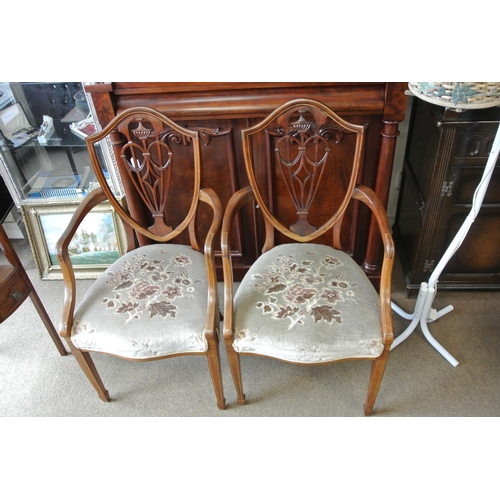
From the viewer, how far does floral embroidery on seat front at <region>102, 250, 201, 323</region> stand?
1321mm

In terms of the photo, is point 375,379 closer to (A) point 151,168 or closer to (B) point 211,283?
(B) point 211,283

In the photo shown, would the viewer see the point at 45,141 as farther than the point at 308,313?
Yes

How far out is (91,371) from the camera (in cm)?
145

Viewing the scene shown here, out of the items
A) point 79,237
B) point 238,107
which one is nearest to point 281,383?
point 238,107

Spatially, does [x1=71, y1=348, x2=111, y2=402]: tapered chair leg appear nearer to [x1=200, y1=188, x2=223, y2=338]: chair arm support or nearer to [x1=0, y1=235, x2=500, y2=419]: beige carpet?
[x1=0, y1=235, x2=500, y2=419]: beige carpet

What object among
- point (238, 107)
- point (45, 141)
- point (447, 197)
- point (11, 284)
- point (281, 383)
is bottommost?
point (281, 383)

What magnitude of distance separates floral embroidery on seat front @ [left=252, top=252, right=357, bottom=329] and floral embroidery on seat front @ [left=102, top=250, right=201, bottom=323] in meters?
0.23

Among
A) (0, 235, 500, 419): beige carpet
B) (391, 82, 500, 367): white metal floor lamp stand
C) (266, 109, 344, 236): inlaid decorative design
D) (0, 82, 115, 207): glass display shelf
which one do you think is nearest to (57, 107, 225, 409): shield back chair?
(0, 235, 500, 419): beige carpet

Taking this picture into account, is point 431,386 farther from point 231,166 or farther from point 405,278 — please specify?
point 231,166

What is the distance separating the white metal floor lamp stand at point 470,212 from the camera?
1.22 m

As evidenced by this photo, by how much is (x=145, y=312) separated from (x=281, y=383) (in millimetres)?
573

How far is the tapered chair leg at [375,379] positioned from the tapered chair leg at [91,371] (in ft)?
2.80

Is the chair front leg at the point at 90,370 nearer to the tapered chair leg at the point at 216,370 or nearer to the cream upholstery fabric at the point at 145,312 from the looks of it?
the cream upholstery fabric at the point at 145,312
